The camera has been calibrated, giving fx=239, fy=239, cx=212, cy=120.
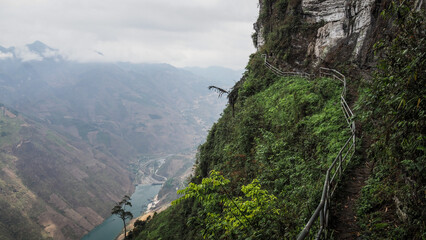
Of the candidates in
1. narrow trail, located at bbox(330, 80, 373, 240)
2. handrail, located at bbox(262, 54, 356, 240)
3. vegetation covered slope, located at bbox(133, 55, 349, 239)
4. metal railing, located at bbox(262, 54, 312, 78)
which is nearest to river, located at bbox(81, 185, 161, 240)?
metal railing, located at bbox(262, 54, 312, 78)

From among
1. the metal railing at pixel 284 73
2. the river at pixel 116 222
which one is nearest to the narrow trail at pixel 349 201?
the metal railing at pixel 284 73

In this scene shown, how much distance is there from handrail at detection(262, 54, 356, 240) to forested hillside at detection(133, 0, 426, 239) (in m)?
0.32

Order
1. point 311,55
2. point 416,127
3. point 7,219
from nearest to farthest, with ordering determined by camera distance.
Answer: point 416,127
point 311,55
point 7,219

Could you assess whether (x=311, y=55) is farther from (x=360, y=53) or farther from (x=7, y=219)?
(x=7, y=219)

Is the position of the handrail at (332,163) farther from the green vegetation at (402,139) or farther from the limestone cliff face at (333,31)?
the limestone cliff face at (333,31)

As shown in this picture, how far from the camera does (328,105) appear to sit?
1358 centimetres

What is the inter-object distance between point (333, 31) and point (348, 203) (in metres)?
17.2

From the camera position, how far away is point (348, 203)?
648 centimetres

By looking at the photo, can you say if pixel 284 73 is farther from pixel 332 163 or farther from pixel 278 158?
pixel 332 163

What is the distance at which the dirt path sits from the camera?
5.57 metres

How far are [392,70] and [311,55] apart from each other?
59.8ft

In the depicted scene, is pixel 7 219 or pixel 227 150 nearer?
pixel 227 150

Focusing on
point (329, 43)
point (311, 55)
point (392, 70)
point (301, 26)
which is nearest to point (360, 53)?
point (329, 43)

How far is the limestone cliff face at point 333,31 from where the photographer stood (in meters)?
15.9
